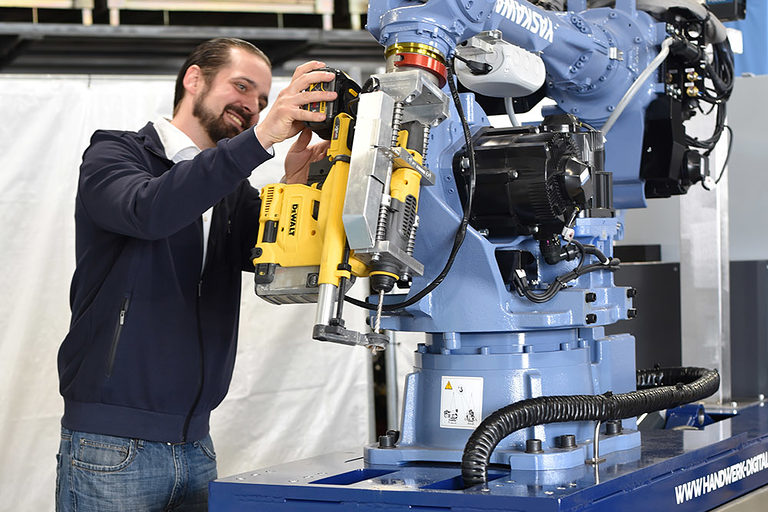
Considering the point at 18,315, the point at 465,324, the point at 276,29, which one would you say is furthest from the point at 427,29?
the point at 276,29

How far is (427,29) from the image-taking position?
160 cm

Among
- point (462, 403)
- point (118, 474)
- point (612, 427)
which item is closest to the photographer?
point (462, 403)

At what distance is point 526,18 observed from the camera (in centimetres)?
184

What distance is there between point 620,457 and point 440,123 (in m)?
0.67

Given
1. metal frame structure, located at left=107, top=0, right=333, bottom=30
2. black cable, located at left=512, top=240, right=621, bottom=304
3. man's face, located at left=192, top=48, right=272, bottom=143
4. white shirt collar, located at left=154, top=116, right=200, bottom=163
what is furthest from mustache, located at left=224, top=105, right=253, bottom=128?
metal frame structure, located at left=107, top=0, right=333, bottom=30

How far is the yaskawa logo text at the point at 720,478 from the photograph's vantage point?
1.79m

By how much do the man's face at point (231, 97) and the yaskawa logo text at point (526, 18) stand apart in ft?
2.39

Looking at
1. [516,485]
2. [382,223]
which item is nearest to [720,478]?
[516,485]

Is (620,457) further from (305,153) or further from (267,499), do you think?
(305,153)

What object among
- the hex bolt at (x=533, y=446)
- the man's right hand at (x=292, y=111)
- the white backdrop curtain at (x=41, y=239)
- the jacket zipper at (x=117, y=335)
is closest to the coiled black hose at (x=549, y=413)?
the hex bolt at (x=533, y=446)

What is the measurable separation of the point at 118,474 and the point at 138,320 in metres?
0.31

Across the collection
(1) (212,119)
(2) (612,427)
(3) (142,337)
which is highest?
(1) (212,119)

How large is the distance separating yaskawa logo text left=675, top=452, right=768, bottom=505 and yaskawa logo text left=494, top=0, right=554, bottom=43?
875mm

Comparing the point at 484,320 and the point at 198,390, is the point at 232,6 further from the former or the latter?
the point at 484,320
